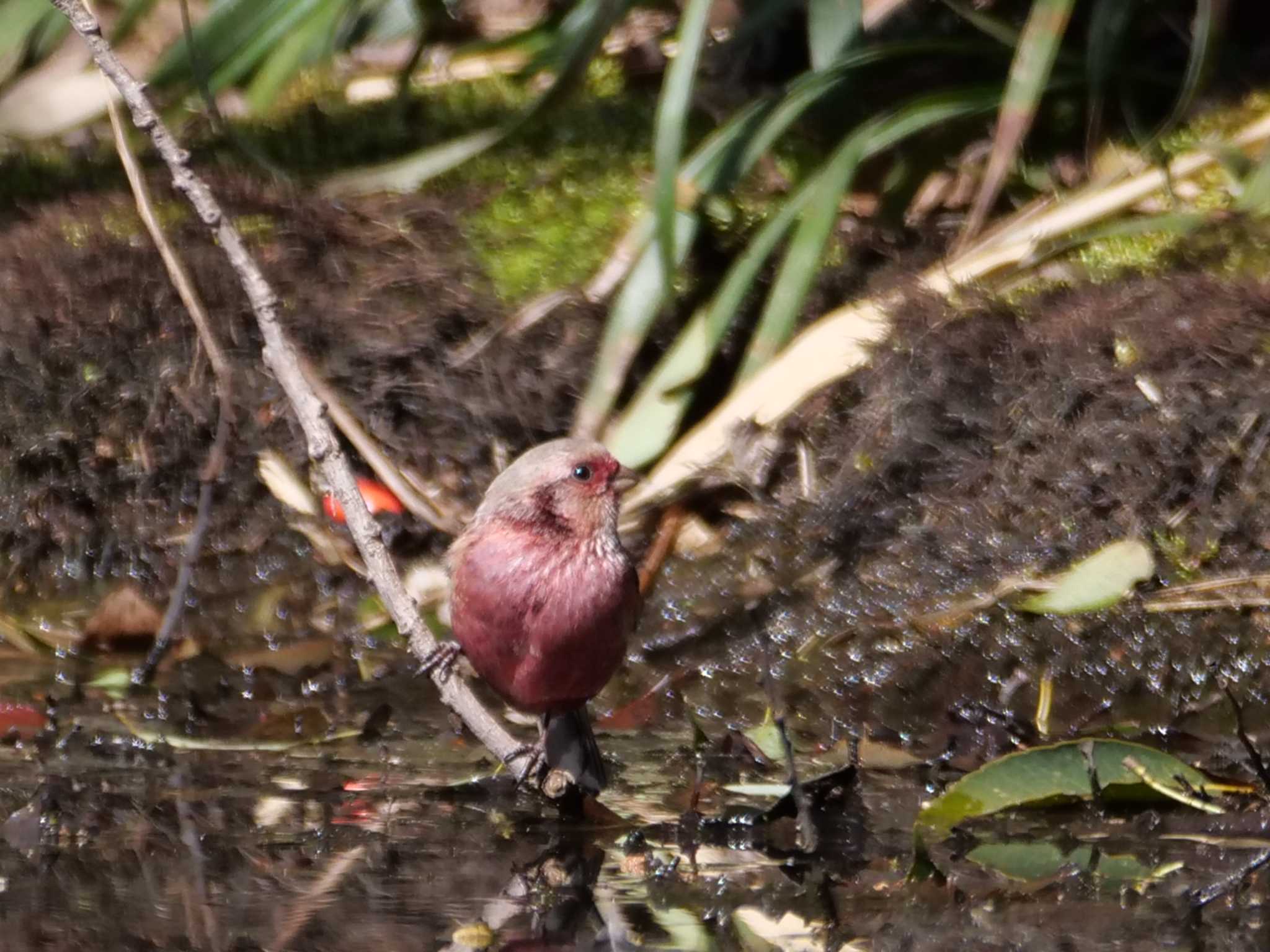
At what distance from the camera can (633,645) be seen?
439cm

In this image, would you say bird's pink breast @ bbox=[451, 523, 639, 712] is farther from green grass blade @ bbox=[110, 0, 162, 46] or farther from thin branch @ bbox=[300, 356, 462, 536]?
green grass blade @ bbox=[110, 0, 162, 46]

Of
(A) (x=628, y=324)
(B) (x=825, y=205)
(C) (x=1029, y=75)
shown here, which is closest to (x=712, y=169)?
(B) (x=825, y=205)

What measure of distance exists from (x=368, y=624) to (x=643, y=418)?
90 centimetres

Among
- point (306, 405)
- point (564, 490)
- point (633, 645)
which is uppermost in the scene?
point (306, 405)

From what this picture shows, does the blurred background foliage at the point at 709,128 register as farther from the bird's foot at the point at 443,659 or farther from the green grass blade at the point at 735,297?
the bird's foot at the point at 443,659

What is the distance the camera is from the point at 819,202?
15.0ft

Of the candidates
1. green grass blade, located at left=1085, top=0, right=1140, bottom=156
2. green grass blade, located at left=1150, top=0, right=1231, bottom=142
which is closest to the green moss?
green grass blade, located at left=1085, top=0, right=1140, bottom=156

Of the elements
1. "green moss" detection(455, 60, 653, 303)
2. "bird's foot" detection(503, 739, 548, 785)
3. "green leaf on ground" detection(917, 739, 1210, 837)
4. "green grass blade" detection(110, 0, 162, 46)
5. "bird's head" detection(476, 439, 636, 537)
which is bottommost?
"green leaf on ground" detection(917, 739, 1210, 837)

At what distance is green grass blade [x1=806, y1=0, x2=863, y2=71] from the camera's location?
15.5ft

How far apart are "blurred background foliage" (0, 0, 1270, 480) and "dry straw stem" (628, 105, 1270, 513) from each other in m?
0.03

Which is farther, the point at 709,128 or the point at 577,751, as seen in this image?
the point at 709,128

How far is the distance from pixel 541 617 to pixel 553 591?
73 mm

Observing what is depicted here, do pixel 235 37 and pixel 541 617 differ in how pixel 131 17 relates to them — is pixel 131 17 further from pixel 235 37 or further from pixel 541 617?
pixel 541 617

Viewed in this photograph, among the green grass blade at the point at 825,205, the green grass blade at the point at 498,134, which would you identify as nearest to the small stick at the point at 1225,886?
the green grass blade at the point at 825,205
